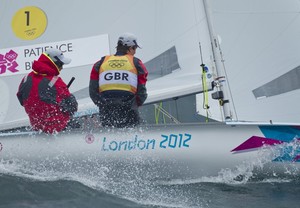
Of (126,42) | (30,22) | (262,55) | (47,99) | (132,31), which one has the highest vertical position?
(30,22)

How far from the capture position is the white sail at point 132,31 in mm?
4840

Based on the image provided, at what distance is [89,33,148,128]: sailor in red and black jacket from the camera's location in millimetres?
3957

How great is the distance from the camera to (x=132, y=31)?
4.96 metres

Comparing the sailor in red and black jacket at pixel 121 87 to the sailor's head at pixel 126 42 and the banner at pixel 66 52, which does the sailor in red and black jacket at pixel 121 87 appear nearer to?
the sailor's head at pixel 126 42

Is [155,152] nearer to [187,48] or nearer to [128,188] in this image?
[128,188]

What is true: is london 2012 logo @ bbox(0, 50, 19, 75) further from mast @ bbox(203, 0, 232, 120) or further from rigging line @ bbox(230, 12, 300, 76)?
rigging line @ bbox(230, 12, 300, 76)

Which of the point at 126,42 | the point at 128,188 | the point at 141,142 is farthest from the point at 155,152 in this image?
the point at 126,42

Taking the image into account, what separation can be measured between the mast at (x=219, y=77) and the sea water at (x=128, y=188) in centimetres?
76

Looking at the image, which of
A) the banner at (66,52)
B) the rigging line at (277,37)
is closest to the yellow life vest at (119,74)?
the banner at (66,52)

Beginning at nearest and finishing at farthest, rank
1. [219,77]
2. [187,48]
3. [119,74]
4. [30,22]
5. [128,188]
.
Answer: [128,188], [119,74], [219,77], [187,48], [30,22]

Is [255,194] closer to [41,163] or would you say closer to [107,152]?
[107,152]

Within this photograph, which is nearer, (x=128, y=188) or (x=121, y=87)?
(x=128, y=188)

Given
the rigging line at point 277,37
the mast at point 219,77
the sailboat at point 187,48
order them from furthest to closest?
the rigging line at point 277,37 < the sailboat at point 187,48 < the mast at point 219,77

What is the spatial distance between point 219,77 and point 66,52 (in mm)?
1274
